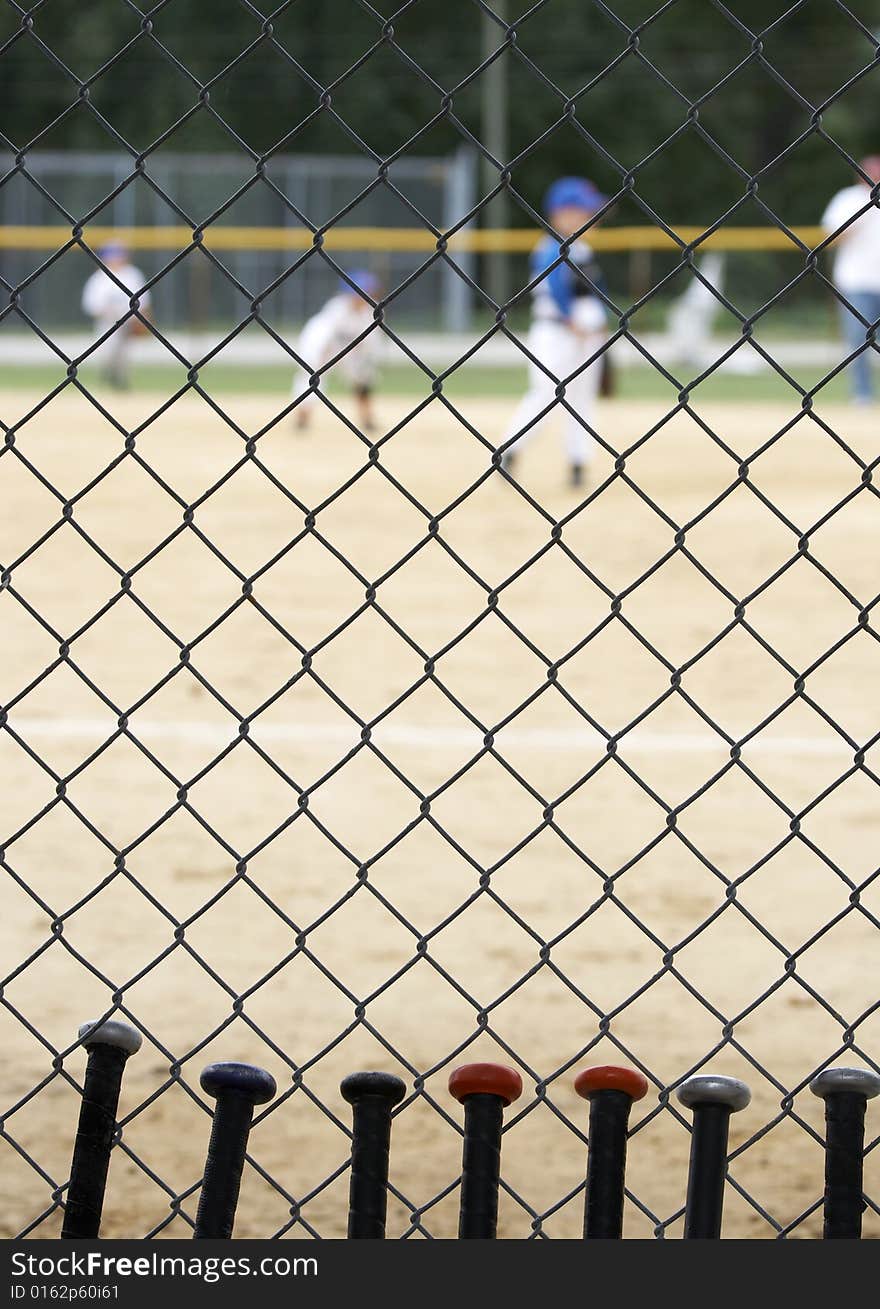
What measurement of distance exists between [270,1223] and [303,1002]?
989 mm

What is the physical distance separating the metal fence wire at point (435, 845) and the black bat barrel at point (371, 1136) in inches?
5.4

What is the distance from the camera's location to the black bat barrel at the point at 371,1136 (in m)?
2.46

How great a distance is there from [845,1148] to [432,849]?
104 inches

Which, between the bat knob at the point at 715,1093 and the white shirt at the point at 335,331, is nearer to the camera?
the bat knob at the point at 715,1093

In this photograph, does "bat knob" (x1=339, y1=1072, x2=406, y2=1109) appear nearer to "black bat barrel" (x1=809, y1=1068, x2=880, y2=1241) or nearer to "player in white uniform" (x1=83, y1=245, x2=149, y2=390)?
"black bat barrel" (x1=809, y1=1068, x2=880, y2=1241)

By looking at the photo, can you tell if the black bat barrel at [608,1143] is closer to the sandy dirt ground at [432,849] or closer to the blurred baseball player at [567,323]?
the sandy dirt ground at [432,849]

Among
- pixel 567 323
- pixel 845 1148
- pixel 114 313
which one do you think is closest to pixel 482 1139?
pixel 845 1148

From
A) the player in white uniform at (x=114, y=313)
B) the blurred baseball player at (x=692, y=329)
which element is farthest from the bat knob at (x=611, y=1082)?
the blurred baseball player at (x=692, y=329)

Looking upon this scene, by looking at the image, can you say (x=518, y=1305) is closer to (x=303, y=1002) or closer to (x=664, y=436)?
(x=303, y=1002)

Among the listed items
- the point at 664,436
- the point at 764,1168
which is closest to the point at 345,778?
the point at 764,1168

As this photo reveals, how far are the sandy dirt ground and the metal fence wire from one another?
0.05 feet

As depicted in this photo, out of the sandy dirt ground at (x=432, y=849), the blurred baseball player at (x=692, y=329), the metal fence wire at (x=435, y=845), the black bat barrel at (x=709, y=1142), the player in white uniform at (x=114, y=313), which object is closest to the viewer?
the black bat barrel at (x=709, y=1142)

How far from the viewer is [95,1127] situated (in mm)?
2545

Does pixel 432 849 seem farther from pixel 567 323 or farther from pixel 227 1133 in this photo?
pixel 567 323
